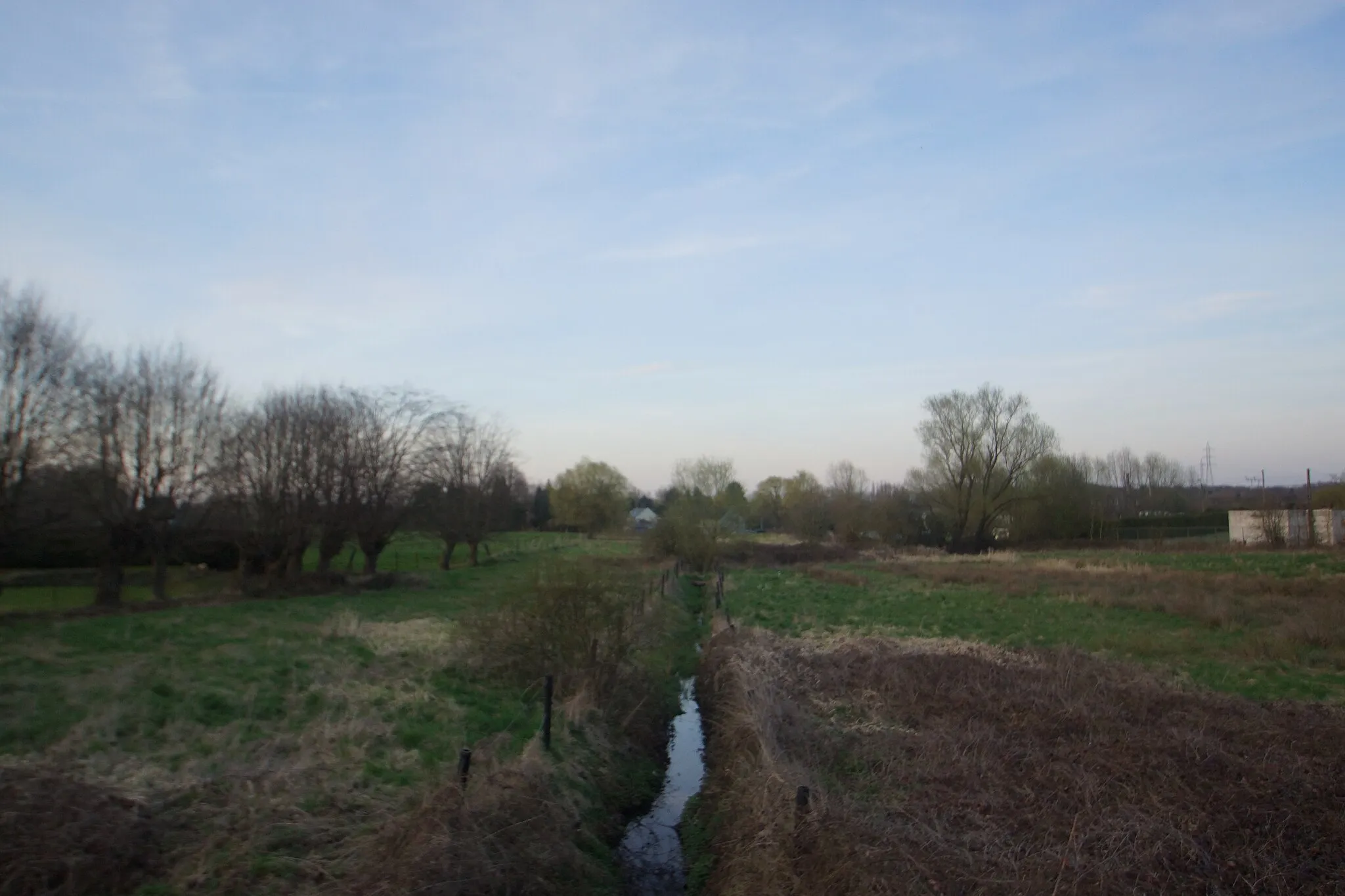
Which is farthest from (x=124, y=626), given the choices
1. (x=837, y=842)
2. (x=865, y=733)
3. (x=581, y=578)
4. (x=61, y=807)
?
(x=837, y=842)

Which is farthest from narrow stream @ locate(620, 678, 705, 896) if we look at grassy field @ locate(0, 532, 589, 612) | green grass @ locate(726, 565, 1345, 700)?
green grass @ locate(726, 565, 1345, 700)

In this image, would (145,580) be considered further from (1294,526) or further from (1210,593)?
(1294,526)

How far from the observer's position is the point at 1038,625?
23062 mm

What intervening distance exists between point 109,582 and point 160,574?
6.27ft

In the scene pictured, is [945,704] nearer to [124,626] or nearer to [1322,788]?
[1322,788]

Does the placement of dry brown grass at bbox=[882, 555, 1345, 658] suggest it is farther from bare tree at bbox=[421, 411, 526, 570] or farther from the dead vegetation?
bare tree at bbox=[421, 411, 526, 570]

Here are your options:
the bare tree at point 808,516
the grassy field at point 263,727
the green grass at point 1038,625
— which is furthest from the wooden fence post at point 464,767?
the bare tree at point 808,516

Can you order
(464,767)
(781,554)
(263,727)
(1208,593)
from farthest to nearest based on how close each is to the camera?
(781,554) → (1208,593) → (263,727) → (464,767)

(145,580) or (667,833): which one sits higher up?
(145,580)

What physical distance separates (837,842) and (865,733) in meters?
4.50

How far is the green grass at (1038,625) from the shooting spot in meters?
15.7

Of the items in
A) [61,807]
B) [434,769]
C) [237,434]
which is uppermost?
[237,434]

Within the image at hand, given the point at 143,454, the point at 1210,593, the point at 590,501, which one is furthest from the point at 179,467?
the point at 590,501

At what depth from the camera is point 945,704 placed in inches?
483
